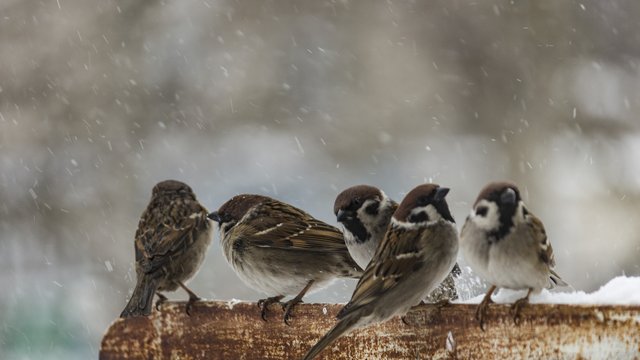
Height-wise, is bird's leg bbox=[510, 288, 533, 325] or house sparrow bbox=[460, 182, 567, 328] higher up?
house sparrow bbox=[460, 182, 567, 328]

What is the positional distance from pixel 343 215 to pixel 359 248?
0.36 feet

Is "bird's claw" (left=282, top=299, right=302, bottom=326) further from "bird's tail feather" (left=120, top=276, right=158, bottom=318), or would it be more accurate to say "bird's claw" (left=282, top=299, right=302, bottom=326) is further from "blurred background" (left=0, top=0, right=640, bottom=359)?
"blurred background" (left=0, top=0, right=640, bottom=359)

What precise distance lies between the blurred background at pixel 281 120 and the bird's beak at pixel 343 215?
2.78 m

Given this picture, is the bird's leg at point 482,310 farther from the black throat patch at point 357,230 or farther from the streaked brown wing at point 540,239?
the black throat patch at point 357,230

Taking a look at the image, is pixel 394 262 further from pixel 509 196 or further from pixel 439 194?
pixel 509 196

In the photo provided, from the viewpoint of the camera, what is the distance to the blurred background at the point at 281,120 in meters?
5.92

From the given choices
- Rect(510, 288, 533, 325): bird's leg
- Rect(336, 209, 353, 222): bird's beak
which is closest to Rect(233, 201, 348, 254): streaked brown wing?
Rect(336, 209, 353, 222): bird's beak

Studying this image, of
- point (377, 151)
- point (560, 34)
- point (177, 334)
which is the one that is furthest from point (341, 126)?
point (177, 334)

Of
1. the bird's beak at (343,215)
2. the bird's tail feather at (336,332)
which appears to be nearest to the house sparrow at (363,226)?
the bird's beak at (343,215)

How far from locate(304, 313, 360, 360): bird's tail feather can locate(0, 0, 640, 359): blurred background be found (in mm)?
3174

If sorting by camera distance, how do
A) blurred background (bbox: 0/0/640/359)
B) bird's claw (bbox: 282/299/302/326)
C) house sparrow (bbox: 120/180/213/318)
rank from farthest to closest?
blurred background (bbox: 0/0/640/359) < house sparrow (bbox: 120/180/213/318) < bird's claw (bbox: 282/299/302/326)

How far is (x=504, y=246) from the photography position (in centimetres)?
218

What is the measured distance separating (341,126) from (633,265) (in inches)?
84.9

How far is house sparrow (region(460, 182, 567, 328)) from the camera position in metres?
2.17
